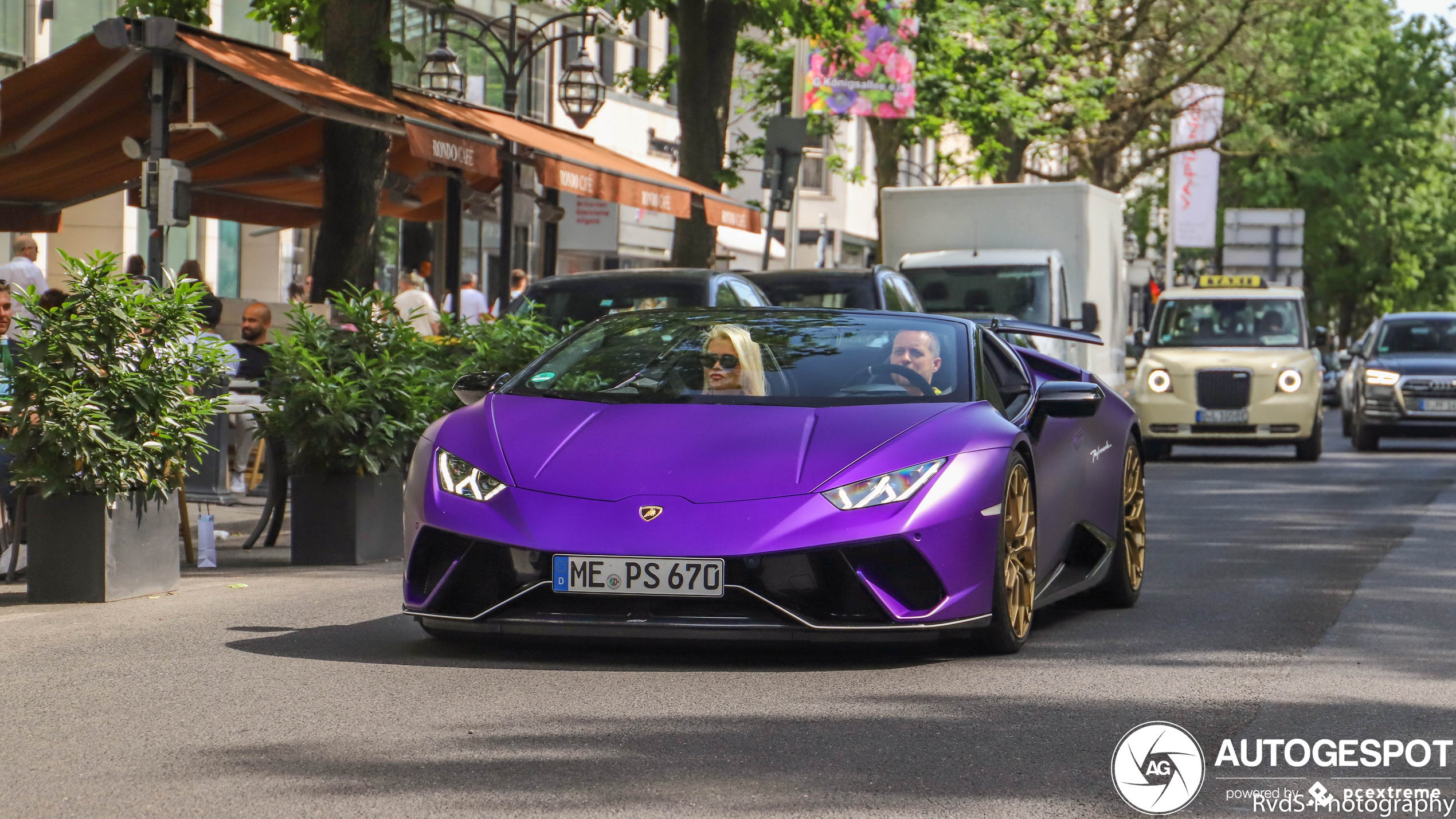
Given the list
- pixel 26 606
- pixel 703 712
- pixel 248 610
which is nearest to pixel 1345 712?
pixel 703 712

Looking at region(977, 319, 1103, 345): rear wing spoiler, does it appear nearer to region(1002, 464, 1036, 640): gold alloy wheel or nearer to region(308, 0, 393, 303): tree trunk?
region(1002, 464, 1036, 640): gold alloy wheel

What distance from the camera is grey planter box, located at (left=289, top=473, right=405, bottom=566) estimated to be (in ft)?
35.0

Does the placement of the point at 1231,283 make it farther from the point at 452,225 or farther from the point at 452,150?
the point at 452,150

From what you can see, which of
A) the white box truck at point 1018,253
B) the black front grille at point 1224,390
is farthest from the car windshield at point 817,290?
the black front grille at point 1224,390

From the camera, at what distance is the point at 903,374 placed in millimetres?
7703

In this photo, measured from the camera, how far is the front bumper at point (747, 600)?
661 centimetres

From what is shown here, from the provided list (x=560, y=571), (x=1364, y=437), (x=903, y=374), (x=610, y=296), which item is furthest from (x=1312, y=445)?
(x=560, y=571)

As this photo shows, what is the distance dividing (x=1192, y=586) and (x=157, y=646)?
498cm

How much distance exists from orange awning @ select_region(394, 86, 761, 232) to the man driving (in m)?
9.81

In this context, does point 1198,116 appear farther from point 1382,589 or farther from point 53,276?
point 1382,589

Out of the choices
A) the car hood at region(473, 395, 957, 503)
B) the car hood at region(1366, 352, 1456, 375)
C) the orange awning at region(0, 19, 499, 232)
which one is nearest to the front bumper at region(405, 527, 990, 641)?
the car hood at region(473, 395, 957, 503)

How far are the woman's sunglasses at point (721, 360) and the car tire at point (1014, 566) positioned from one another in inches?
43.6

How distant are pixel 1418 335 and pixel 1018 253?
662 cm

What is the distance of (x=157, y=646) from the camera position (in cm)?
739
